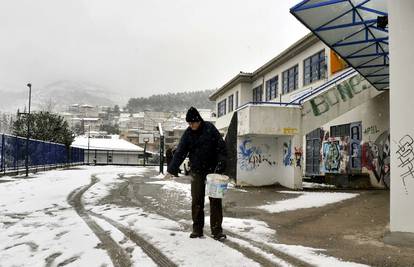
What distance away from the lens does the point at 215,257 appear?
5.32 meters

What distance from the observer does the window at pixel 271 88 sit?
30.6 m

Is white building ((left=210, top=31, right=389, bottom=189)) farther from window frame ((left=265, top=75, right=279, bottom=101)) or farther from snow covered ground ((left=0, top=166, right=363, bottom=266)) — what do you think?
snow covered ground ((left=0, top=166, right=363, bottom=266))

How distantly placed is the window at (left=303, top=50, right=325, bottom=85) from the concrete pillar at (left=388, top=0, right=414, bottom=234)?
16226 mm

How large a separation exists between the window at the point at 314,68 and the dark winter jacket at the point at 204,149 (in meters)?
17.6

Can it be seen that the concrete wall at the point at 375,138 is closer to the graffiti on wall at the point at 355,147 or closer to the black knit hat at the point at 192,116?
the graffiti on wall at the point at 355,147

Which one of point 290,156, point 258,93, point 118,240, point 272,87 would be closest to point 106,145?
point 258,93

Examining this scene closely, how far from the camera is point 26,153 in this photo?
75.0ft

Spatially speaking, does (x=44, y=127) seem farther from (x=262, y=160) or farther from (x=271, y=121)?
(x=271, y=121)

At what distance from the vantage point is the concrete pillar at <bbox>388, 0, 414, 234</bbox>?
666 cm

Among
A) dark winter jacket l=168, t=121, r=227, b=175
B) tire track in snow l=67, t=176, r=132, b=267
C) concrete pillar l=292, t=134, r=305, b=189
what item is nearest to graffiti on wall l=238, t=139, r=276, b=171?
concrete pillar l=292, t=134, r=305, b=189

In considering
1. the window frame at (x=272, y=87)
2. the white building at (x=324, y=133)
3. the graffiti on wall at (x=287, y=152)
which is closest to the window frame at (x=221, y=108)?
the window frame at (x=272, y=87)

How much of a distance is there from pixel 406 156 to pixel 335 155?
51.4 feet

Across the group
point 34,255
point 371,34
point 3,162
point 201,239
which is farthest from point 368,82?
point 3,162

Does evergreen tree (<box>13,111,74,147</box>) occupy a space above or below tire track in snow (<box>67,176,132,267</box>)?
above
